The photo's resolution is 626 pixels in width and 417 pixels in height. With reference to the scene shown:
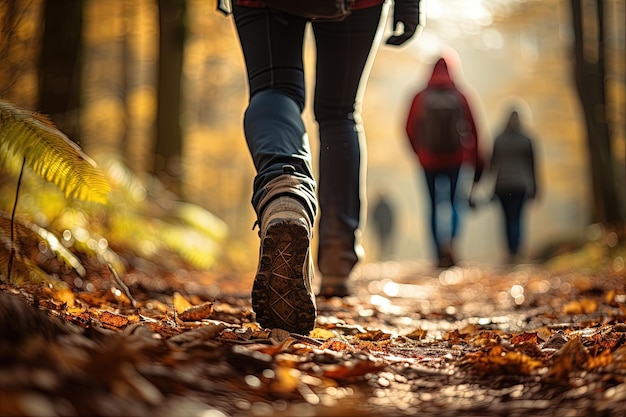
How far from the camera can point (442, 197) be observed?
800 centimetres

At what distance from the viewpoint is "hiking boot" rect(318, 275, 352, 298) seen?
3324 millimetres

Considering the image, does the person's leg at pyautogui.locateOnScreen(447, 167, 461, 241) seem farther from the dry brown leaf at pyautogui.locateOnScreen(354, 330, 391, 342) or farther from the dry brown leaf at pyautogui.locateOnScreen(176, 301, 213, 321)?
the dry brown leaf at pyautogui.locateOnScreen(176, 301, 213, 321)

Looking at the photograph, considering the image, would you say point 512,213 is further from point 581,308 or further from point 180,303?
point 180,303

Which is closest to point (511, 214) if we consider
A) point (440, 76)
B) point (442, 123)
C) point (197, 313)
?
point (442, 123)

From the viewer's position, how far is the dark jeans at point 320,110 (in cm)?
227

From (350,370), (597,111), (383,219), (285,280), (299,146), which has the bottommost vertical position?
(350,370)

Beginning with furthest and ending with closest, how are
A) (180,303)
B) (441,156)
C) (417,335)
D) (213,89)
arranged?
(213,89) < (441,156) < (180,303) < (417,335)

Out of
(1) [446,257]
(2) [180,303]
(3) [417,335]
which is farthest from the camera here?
(1) [446,257]

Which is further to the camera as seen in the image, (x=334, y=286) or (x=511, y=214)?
(x=511, y=214)

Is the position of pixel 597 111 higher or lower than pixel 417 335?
higher

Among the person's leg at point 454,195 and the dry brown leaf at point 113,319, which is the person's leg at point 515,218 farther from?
the dry brown leaf at point 113,319

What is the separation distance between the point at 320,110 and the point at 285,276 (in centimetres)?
122

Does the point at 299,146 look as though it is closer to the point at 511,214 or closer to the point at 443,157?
the point at 443,157

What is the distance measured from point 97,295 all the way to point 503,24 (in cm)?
1365
